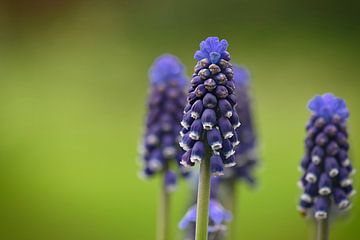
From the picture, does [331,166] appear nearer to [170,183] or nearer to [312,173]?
[312,173]

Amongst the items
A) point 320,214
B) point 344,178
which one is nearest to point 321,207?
point 320,214

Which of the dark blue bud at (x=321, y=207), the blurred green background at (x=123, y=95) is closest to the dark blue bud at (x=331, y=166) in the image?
the dark blue bud at (x=321, y=207)

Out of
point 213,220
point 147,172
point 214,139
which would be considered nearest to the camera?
point 214,139

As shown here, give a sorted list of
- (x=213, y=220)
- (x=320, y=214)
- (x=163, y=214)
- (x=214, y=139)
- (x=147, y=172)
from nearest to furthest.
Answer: (x=214, y=139) < (x=320, y=214) < (x=213, y=220) < (x=163, y=214) < (x=147, y=172)

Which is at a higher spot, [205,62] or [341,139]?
[205,62]

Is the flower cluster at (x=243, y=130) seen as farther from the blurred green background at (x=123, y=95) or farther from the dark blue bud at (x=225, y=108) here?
the blurred green background at (x=123, y=95)

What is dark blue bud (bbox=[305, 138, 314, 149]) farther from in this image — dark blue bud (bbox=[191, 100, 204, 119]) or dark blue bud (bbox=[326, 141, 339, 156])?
dark blue bud (bbox=[191, 100, 204, 119])
